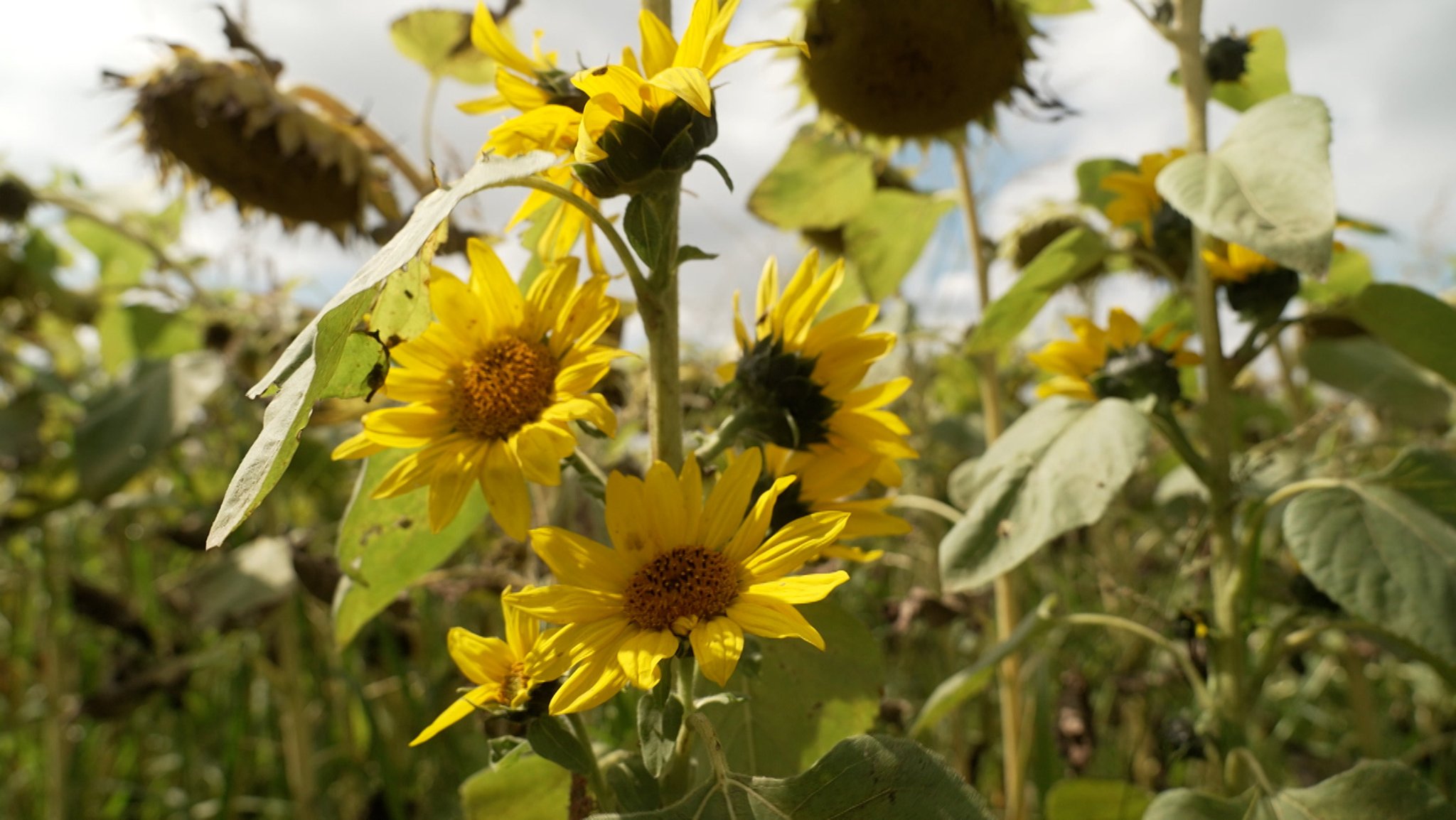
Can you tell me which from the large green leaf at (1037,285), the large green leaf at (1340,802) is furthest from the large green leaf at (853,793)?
the large green leaf at (1037,285)

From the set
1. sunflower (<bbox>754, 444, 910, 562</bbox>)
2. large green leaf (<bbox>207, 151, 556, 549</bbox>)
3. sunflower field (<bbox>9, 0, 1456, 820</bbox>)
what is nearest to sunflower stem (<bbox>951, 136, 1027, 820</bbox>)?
sunflower field (<bbox>9, 0, 1456, 820</bbox>)

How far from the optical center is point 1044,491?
72 cm

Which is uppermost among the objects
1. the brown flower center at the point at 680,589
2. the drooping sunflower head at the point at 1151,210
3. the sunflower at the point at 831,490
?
the drooping sunflower head at the point at 1151,210

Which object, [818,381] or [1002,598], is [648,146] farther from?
Answer: [1002,598]

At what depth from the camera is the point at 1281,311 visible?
829 millimetres

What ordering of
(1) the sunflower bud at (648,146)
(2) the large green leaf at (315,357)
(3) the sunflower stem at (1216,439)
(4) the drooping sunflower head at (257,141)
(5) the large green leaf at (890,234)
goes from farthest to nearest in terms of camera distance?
(4) the drooping sunflower head at (257,141), (5) the large green leaf at (890,234), (3) the sunflower stem at (1216,439), (1) the sunflower bud at (648,146), (2) the large green leaf at (315,357)

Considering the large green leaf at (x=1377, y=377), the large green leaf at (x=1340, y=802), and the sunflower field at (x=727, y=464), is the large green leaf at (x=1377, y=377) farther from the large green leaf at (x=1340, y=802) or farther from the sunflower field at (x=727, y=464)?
the large green leaf at (x=1340, y=802)

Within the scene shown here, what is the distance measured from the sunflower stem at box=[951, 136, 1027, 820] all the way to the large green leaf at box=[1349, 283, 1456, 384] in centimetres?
33

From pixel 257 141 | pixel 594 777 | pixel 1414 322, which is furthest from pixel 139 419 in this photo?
pixel 1414 322

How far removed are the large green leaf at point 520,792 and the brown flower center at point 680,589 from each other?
0.17m

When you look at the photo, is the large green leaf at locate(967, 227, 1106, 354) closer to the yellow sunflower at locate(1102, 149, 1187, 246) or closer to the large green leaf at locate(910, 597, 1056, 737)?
the yellow sunflower at locate(1102, 149, 1187, 246)

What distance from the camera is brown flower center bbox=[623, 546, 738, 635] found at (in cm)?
Answer: 45

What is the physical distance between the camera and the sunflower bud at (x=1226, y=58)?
0.90m

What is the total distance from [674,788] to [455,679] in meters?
1.28
